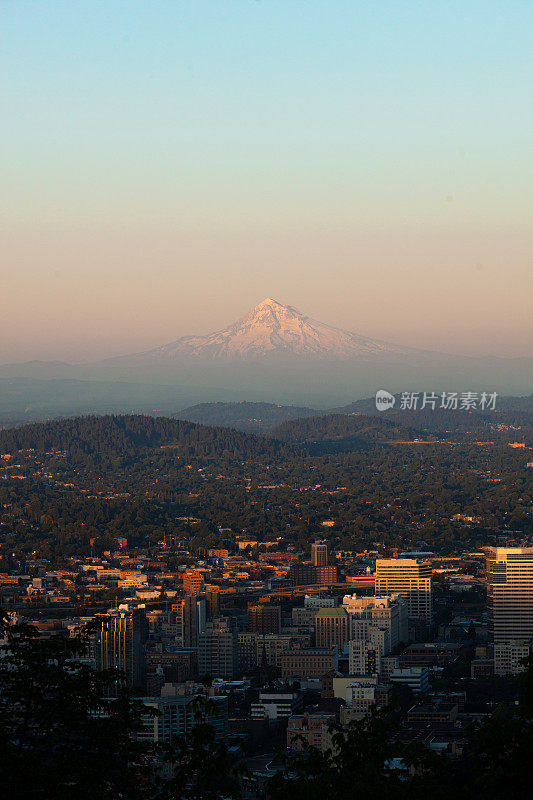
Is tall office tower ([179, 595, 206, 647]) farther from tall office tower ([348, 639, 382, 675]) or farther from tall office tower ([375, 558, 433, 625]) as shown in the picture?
tall office tower ([375, 558, 433, 625])

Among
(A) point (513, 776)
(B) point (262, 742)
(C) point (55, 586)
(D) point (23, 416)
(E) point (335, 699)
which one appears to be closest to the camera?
(A) point (513, 776)

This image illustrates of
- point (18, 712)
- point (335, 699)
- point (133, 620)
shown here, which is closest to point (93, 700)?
point (18, 712)

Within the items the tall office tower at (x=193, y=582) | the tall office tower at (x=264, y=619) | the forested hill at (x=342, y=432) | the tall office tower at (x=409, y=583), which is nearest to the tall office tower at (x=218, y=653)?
the tall office tower at (x=264, y=619)

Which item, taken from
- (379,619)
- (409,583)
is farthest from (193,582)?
(379,619)

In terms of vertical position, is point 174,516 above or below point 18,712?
below

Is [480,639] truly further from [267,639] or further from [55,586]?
[55,586]

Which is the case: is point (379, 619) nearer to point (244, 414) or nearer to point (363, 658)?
point (363, 658)

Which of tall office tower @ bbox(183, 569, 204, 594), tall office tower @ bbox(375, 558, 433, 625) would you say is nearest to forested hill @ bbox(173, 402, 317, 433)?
tall office tower @ bbox(183, 569, 204, 594)
